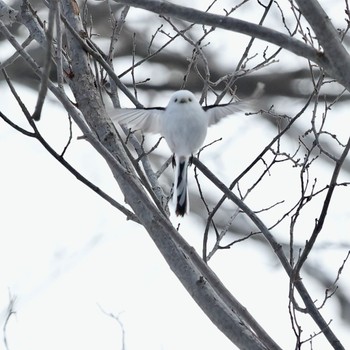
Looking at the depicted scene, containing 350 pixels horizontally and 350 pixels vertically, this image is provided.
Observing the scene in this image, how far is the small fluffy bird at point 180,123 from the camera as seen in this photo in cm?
289

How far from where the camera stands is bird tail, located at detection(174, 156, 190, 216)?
2.91 m

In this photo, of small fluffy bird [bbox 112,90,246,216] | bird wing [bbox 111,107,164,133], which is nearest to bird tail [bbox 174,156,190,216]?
small fluffy bird [bbox 112,90,246,216]

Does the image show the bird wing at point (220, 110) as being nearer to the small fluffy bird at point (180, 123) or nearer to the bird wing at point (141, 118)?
the small fluffy bird at point (180, 123)

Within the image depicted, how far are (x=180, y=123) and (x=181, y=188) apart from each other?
23 cm

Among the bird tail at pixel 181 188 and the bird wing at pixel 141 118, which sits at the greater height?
the bird wing at pixel 141 118

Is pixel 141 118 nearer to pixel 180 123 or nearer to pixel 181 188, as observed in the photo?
pixel 180 123

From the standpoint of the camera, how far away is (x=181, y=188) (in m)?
2.94

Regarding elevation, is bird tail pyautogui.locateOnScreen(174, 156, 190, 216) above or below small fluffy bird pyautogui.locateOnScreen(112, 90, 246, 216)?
below

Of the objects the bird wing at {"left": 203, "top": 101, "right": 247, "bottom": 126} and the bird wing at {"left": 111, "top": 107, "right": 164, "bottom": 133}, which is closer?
the bird wing at {"left": 111, "top": 107, "right": 164, "bottom": 133}

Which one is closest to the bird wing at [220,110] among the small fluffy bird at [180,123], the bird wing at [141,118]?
the small fluffy bird at [180,123]

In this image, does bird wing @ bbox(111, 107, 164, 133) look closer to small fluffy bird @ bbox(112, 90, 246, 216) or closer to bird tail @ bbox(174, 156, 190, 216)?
small fluffy bird @ bbox(112, 90, 246, 216)

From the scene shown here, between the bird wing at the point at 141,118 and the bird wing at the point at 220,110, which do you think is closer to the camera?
the bird wing at the point at 141,118

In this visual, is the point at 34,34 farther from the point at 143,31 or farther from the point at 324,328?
the point at 143,31

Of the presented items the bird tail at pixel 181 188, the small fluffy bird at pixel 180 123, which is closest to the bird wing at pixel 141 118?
the small fluffy bird at pixel 180 123
